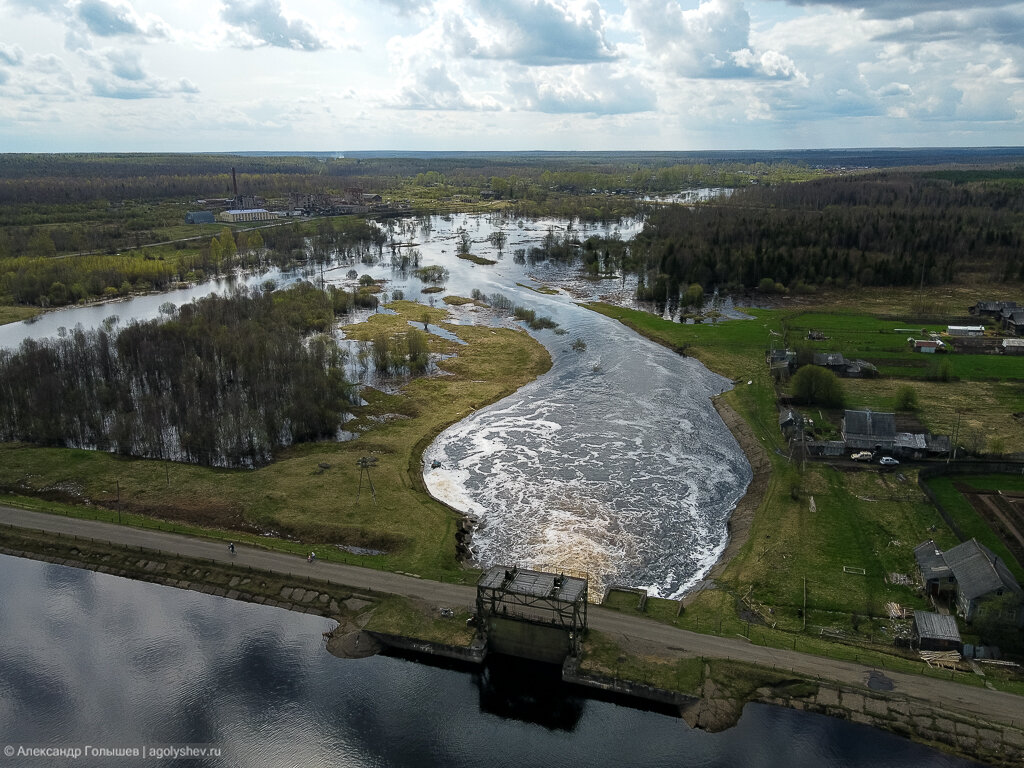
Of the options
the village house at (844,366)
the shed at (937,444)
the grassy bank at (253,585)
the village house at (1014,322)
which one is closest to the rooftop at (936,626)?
the shed at (937,444)

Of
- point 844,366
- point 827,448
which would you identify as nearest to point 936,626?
point 827,448

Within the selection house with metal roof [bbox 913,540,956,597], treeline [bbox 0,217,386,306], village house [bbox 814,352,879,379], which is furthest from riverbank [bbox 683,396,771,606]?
treeline [bbox 0,217,386,306]

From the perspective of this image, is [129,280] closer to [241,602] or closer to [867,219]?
[241,602]

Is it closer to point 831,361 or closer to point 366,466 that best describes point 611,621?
point 366,466

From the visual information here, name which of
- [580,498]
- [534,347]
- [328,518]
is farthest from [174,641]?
[534,347]

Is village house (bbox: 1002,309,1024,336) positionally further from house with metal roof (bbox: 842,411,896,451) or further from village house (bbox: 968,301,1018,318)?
house with metal roof (bbox: 842,411,896,451)

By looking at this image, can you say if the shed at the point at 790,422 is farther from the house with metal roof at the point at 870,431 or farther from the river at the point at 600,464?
the river at the point at 600,464

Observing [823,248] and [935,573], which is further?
[823,248]

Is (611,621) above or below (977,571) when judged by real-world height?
below
